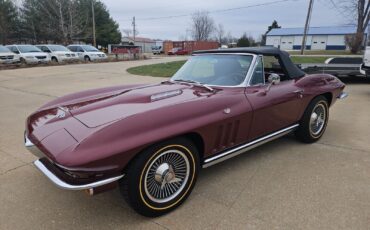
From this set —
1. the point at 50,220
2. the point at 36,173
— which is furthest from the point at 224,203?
the point at 36,173

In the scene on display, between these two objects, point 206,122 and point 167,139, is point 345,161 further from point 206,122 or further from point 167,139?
point 167,139

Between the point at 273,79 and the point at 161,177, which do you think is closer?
the point at 161,177

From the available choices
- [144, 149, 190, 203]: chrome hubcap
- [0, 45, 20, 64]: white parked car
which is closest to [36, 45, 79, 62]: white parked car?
[0, 45, 20, 64]: white parked car

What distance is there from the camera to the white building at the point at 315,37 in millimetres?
67438

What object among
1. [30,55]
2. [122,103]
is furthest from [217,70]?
[30,55]

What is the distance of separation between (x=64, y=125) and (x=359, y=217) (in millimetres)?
2738

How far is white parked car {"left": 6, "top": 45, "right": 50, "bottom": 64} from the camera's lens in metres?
18.8

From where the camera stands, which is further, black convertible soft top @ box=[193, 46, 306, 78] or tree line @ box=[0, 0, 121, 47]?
tree line @ box=[0, 0, 121, 47]

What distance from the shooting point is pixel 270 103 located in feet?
11.6

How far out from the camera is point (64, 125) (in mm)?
2609

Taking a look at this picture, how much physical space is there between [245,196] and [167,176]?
2.87ft

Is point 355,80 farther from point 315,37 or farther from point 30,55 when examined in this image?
point 315,37

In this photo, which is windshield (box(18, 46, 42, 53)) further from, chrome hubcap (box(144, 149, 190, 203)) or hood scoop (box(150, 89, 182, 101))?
chrome hubcap (box(144, 149, 190, 203))

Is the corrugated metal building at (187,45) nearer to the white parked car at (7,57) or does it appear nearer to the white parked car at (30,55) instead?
the white parked car at (30,55)
